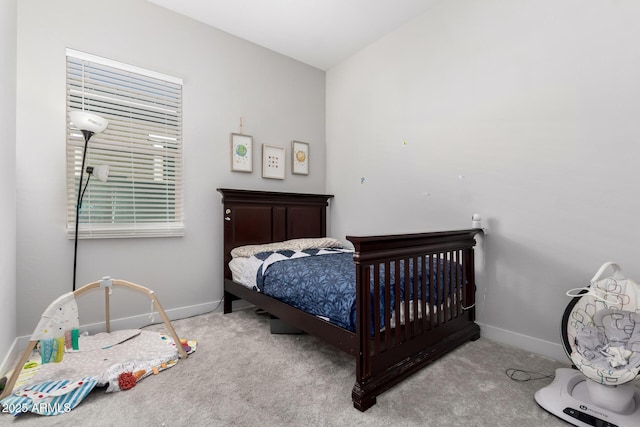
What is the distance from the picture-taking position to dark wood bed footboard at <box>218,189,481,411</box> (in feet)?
4.98

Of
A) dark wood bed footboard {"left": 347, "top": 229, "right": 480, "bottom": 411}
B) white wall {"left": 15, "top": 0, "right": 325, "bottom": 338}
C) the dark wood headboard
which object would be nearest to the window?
white wall {"left": 15, "top": 0, "right": 325, "bottom": 338}

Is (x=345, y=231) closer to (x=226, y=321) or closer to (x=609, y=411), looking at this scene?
(x=226, y=321)

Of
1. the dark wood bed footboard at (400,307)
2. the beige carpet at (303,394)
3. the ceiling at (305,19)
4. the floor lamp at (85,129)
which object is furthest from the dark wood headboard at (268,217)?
the ceiling at (305,19)

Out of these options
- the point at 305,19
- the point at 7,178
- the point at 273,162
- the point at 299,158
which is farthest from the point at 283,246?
the point at 305,19

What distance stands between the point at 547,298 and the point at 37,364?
10.6 ft

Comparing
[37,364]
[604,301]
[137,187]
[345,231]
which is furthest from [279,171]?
[604,301]

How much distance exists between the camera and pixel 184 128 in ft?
9.23

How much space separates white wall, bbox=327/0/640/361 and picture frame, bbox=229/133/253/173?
1.34m

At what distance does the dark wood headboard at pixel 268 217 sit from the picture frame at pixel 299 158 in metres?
0.32

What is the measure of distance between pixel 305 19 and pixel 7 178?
253 centimetres

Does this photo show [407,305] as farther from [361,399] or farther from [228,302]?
[228,302]

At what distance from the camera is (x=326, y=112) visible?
384 centimetres

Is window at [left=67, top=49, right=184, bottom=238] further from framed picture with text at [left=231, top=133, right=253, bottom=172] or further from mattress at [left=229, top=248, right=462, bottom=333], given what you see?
mattress at [left=229, top=248, right=462, bottom=333]

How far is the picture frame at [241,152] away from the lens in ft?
10.1
